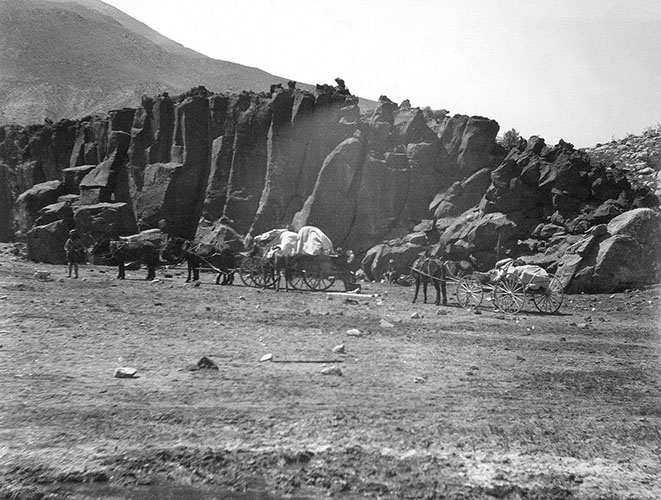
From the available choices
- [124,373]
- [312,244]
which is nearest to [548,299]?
[312,244]

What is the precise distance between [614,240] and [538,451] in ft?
56.2

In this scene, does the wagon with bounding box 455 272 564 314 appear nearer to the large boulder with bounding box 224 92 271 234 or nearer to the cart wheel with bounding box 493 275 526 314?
the cart wheel with bounding box 493 275 526 314

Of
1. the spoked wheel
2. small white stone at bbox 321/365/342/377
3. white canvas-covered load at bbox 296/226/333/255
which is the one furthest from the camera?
the spoked wheel

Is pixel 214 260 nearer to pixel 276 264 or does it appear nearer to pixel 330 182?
pixel 276 264

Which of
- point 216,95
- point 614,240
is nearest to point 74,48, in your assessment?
point 216,95

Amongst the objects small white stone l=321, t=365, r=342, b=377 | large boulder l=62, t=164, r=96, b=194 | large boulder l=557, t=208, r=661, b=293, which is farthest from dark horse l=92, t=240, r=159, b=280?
small white stone l=321, t=365, r=342, b=377

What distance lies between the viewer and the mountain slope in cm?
7650

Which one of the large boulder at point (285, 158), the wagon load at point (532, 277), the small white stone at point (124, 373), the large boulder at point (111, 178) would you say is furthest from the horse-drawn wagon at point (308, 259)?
the large boulder at point (111, 178)

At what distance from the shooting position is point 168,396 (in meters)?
7.89

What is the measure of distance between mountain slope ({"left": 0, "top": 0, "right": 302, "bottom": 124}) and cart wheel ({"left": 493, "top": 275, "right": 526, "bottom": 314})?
6303 cm

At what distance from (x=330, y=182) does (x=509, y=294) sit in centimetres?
1545

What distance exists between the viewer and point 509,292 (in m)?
17.8

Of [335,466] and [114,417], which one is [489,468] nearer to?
[335,466]

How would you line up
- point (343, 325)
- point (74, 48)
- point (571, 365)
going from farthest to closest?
point (74, 48)
point (343, 325)
point (571, 365)
